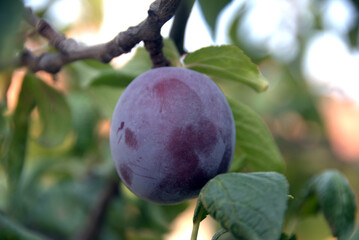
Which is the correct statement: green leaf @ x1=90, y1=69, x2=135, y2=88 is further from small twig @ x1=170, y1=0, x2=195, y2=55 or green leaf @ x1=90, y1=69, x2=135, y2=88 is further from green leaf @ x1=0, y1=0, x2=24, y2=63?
green leaf @ x1=0, y1=0, x2=24, y2=63

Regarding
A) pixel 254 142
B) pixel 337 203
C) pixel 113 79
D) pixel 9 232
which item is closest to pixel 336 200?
pixel 337 203

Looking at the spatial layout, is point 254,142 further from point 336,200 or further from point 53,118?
point 53,118

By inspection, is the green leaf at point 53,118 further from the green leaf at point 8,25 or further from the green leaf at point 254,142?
the green leaf at point 8,25

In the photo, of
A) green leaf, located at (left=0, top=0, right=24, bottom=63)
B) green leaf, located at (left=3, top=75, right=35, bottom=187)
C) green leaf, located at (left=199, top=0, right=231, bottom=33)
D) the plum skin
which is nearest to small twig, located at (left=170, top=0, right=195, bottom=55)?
green leaf, located at (left=199, top=0, right=231, bottom=33)

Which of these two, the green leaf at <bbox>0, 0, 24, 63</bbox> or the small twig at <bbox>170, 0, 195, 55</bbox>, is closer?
the green leaf at <bbox>0, 0, 24, 63</bbox>

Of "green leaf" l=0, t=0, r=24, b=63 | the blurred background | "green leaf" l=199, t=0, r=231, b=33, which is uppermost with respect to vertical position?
"green leaf" l=0, t=0, r=24, b=63

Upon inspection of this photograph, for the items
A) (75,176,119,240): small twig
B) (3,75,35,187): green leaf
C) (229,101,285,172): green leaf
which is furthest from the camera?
(75,176,119,240): small twig

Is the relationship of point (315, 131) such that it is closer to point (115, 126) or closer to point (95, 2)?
point (95, 2)
